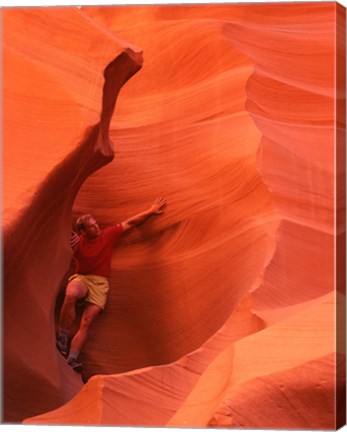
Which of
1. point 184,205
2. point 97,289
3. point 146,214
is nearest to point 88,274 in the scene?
point 97,289

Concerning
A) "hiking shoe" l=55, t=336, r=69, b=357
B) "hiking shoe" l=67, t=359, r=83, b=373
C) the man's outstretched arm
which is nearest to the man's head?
the man's outstretched arm

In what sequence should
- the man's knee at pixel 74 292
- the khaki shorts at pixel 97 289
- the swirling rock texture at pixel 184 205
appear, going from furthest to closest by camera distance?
the khaki shorts at pixel 97 289
the man's knee at pixel 74 292
the swirling rock texture at pixel 184 205

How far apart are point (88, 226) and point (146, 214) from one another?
368 millimetres

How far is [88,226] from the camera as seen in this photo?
33.6 ft

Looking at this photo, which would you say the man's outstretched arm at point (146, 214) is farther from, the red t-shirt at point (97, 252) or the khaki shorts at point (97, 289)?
the khaki shorts at point (97, 289)

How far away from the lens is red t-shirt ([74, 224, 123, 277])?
33.6ft

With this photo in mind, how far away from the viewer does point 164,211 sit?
10.3 m

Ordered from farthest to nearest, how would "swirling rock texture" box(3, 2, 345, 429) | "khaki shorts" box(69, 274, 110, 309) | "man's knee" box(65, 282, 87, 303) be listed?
"khaki shorts" box(69, 274, 110, 309) → "man's knee" box(65, 282, 87, 303) → "swirling rock texture" box(3, 2, 345, 429)

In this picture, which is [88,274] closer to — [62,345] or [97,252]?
[97,252]

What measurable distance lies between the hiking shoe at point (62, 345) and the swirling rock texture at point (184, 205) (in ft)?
0.44

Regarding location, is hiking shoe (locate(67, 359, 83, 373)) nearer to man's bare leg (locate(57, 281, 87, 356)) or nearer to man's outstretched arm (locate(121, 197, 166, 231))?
man's bare leg (locate(57, 281, 87, 356))

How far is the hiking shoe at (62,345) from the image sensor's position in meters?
10.2

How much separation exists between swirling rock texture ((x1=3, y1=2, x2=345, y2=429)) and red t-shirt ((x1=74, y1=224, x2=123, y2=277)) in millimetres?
128

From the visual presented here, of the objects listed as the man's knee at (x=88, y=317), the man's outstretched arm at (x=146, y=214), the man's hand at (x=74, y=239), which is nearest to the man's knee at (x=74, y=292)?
the man's knee at (x=88, y=317)
